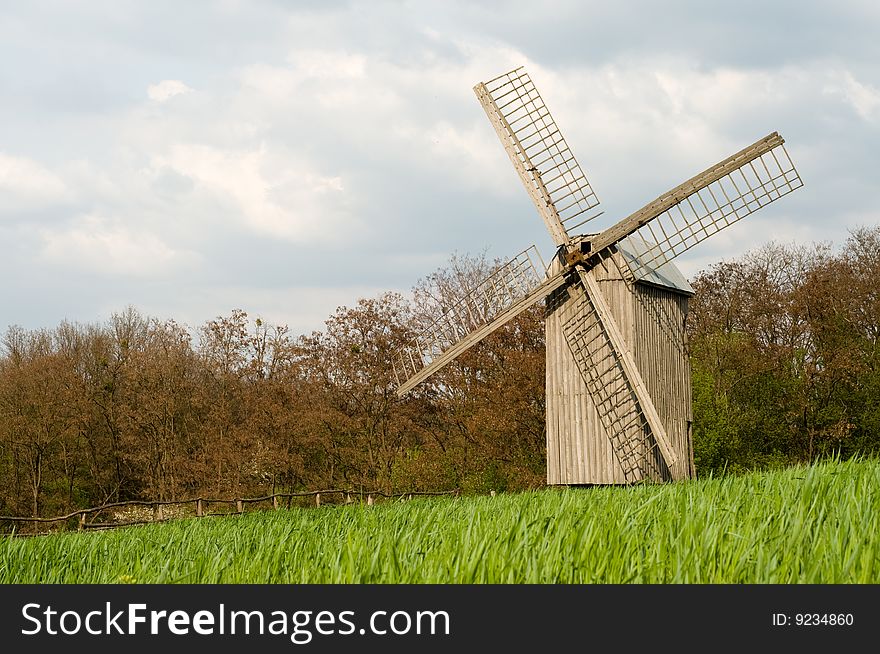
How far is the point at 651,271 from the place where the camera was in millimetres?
16609

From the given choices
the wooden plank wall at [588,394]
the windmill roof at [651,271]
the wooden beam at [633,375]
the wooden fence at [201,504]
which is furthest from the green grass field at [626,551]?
the windmill roof at [651,271]

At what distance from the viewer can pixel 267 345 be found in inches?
1217

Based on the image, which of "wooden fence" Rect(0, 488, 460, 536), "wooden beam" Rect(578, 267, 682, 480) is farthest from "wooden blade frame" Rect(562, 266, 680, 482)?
"wooden fence" Rect(0, 488, 460, 536)

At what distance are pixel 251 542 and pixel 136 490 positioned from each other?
29.3 m

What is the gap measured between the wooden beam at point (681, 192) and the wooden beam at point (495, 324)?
3.23ft

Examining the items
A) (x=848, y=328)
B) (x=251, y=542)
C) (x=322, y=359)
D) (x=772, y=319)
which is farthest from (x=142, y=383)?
(x=251, y=542)

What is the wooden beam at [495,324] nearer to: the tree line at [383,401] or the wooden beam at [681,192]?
the wooden beam at [681,192]

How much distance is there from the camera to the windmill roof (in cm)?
1616

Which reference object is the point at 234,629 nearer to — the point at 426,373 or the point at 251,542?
the point at 251,542

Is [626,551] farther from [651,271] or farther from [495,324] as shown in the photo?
[651,271]

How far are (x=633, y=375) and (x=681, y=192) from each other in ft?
11.3

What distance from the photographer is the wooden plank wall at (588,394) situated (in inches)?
621

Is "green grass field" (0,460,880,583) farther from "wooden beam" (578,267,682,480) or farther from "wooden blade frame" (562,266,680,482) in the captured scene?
"wooden blade frame" (562,266,680,482)

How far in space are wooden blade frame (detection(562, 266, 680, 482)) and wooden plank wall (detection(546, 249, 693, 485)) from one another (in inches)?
6.8
